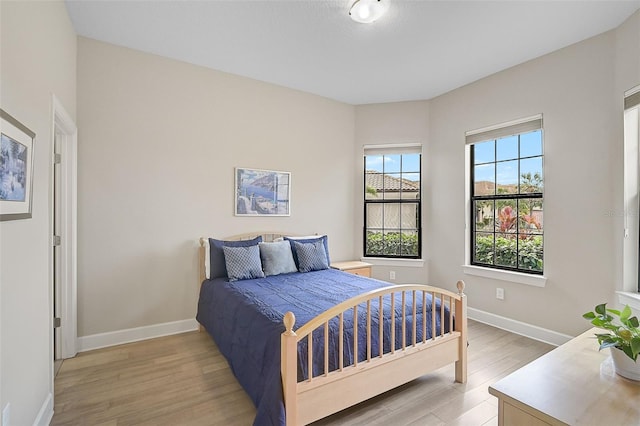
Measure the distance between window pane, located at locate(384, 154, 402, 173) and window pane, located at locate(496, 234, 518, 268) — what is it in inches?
60.4

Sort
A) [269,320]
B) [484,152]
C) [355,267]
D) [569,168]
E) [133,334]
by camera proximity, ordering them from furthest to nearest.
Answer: [355,267], [484,152], [133,334], [569,168], [269,320]

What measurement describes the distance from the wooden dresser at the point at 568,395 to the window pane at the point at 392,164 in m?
3.20

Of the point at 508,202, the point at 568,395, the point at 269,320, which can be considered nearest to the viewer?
the point at 568,395

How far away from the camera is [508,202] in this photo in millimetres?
3412

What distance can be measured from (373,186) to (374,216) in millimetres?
430

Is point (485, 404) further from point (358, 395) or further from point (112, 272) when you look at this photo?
→ point (112, 272)

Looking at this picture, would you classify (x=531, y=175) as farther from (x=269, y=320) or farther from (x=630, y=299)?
(x=269, y=320)

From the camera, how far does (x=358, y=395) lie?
1802 millimetres

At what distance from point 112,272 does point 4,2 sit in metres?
2.23

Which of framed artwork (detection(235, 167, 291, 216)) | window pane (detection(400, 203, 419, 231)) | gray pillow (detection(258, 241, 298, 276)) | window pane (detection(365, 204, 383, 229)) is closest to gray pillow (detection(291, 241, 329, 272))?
gray pillow (detection(258, 241, 298, 276))

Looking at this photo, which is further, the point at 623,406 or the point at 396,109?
the point at 396,109

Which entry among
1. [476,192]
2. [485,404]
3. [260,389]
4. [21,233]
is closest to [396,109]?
[476,192]

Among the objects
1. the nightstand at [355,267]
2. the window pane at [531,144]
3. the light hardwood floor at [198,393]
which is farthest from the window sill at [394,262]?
the window pane at [531,144]

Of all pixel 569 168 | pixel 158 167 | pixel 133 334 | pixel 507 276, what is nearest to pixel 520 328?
pixel 507 276
